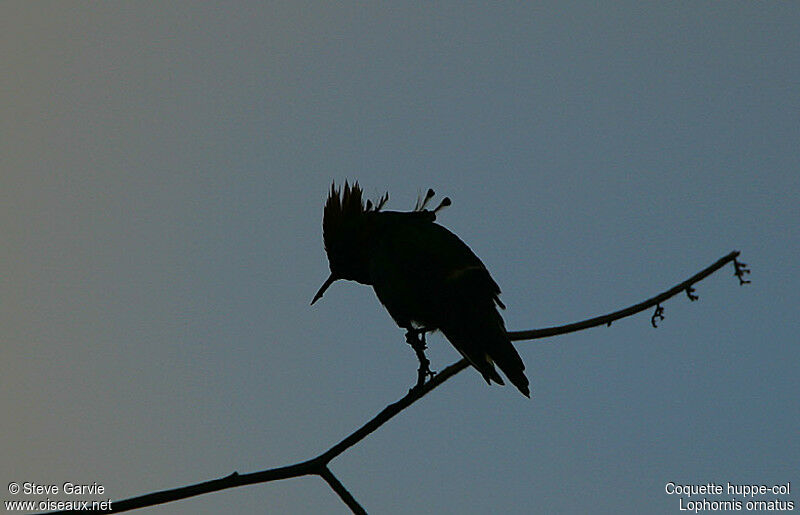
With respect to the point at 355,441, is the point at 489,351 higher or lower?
higher

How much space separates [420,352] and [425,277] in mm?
809

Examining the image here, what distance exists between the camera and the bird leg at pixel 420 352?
184 inches

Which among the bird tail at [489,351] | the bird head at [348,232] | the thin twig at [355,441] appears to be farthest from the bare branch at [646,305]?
the bird head at [348,232]

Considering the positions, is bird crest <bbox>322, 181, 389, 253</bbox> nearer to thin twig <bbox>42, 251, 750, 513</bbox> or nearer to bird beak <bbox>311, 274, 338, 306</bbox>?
bird beak <bbox>311, 274, 338, 306</bbox>

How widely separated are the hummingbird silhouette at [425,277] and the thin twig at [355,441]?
0.38 meters

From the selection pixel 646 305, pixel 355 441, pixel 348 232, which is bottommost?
pixel 355 441

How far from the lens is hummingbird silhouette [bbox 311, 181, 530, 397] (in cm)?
526

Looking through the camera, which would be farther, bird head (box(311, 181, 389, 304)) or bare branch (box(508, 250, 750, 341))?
bird head (box(311, 181, 389, 304))

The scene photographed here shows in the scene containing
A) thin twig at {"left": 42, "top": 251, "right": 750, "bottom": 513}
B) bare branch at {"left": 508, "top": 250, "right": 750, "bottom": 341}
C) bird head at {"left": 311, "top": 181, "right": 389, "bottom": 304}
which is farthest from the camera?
bird head at {"left": 311, "top": 181, "right": 389, "bottom": 304}

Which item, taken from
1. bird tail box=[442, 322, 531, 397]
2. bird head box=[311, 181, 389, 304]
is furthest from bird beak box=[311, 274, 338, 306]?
bird tail box=[442, 322, 531, 397]

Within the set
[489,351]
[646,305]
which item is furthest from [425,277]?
[646,305]

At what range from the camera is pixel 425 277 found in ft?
18.7

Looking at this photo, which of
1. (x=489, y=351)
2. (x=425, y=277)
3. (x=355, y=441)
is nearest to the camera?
(x=355, y=441)

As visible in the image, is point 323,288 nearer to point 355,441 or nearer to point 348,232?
point 348,232
